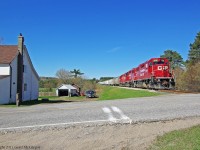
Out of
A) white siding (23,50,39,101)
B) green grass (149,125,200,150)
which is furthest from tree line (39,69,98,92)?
green grass (149,125,200,150)

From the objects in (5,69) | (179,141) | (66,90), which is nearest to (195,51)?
(66,90)

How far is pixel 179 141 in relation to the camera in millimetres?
9367

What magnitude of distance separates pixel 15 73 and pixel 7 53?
9.59 feet

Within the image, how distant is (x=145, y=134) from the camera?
10828 mm

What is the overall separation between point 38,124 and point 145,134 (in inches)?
187

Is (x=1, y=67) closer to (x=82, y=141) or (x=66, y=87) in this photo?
(x=82, y=141)

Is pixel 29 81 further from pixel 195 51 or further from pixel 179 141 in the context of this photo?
pixel 195 51

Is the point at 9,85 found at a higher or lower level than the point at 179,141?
higher

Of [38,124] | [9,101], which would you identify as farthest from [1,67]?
[38,124]

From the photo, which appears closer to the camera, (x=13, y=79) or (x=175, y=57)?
(x=13, y=79)

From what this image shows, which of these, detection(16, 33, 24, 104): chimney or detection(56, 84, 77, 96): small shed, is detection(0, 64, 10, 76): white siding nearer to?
detection(16, 33, 24, 104): chimney

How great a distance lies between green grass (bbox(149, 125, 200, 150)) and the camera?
8.75 meters

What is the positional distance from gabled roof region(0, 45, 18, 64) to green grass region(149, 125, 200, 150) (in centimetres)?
3045

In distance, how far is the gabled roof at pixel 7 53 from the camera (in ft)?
125
